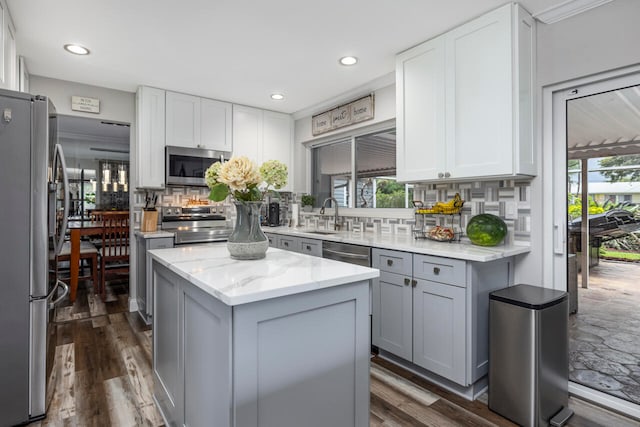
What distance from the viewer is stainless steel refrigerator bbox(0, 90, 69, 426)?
178 cm

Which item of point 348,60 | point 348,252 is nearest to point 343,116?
point 348,60

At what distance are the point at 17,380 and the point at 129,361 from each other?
0.86 m

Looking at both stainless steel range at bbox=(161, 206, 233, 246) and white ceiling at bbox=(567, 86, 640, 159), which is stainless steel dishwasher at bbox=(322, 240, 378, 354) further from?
white ceiling at bbox=(567, 86, 640, 159)

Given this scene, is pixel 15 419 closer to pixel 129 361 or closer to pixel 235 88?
pixel 129 361

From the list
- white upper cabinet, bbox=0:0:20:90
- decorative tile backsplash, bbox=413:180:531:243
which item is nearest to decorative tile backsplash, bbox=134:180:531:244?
decorative tile backsplash, bbox=413:180:531:243

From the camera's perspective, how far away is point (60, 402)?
82.0 inches

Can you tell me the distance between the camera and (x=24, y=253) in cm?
182

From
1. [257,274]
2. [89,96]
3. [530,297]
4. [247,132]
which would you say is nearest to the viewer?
[257,274]

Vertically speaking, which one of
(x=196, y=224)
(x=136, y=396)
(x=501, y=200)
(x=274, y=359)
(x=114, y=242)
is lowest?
(x=136, y=396)

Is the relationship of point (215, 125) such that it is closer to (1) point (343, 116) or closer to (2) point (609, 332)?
(1) point (343, 116)

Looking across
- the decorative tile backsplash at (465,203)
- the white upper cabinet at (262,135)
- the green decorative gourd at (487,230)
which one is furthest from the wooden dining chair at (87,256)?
the green decorative gourd at (487,230)

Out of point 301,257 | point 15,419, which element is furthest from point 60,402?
point 301,257

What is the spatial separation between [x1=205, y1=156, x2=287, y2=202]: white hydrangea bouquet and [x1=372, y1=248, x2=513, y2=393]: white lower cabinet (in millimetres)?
1191

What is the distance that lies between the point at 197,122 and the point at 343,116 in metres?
1.70
